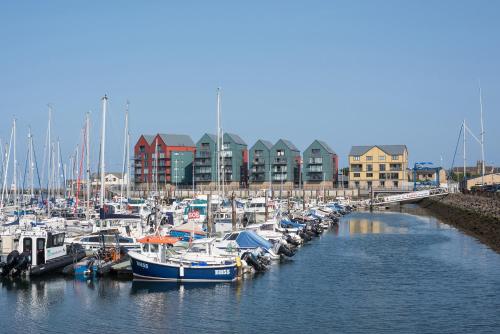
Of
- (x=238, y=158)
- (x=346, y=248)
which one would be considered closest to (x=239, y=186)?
(x=238, y=158)

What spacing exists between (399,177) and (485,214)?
71.1m

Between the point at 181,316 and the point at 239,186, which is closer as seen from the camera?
the point at 181,316

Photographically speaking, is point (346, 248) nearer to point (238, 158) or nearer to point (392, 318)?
point (392, 318)

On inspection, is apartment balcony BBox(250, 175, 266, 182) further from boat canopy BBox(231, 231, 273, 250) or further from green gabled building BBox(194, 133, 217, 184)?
boat canopy BBox(231, 231, 273, 250)

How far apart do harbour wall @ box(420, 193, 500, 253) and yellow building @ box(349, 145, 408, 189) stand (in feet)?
102

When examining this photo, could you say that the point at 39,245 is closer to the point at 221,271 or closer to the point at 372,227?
the point at 221,271

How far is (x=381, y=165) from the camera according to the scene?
5546 inches

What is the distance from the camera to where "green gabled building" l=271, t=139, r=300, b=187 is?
14000 cm

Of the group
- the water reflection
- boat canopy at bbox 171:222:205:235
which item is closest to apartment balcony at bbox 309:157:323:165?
the water reflection

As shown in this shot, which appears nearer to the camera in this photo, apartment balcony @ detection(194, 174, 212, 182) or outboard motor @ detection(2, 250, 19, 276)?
outboard motor @ detection(2, 250, 19, 276)

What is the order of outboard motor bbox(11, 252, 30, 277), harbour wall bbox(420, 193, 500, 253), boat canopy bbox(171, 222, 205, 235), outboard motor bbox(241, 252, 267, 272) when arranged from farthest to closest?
harbour wall bbox(420, 193, 500, 253) < boat canopy bbox(171, 222, 205, 235) < outboard motor bbox(241, 252, 267, 272) < outboard motor bbox(11, 252, 30, 277)

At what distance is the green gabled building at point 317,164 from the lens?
458 feet

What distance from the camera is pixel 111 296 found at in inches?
1296

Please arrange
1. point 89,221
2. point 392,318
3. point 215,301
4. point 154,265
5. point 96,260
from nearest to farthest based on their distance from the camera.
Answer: point 392,318 < point 215,301 < point 154,265 < point 96,260 < point 89,221
